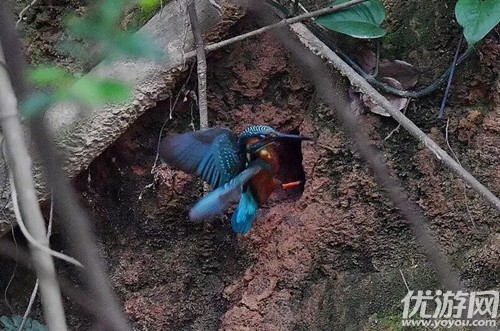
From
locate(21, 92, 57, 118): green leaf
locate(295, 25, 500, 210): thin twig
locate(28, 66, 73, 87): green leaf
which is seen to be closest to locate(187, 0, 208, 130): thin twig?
locate(295, 25, 500, 210): thin twig

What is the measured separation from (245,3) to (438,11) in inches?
20.2

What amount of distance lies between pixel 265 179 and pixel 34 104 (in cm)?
132

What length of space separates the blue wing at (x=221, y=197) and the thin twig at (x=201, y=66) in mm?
198

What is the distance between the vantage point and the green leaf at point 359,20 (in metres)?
1.89

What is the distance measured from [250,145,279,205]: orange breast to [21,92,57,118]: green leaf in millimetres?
1233

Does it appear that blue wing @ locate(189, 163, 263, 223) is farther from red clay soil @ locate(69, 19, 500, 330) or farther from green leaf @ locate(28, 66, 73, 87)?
green leaf @ locate(28, 66, 73, 87)

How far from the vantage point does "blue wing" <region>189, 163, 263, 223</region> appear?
65.6 inches

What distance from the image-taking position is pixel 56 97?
652mm

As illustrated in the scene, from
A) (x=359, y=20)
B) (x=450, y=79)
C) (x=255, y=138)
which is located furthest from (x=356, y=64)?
(x=255, y=138)

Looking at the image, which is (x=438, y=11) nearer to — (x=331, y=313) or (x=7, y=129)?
(x=331, y=313)

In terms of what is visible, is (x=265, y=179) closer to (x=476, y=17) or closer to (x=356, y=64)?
(x=356, y=64)

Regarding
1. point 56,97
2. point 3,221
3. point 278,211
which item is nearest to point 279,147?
point 278,211

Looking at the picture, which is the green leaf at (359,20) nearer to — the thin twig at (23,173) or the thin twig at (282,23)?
the thin twig at (282,23)

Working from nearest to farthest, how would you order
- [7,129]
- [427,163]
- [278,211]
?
[7,129], [427,163], [278,211]
